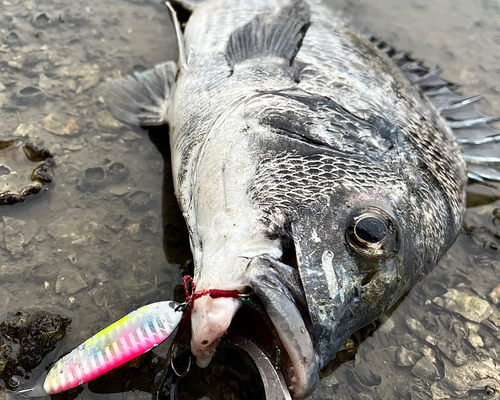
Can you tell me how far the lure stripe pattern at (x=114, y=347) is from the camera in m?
1.93

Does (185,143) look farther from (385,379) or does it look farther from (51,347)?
(385,379)

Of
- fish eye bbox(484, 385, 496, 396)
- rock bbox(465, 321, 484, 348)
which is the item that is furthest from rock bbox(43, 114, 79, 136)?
fish eye bbox(484, 385, 496, 396)

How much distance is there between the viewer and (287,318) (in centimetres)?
165

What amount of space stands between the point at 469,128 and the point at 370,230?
239cm

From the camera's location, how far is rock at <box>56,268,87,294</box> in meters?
2.60

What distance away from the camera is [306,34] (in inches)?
142

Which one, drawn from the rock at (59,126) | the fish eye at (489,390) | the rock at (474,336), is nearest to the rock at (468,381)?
the fish eye at (489,390)

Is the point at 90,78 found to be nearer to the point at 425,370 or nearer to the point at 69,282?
the point at 69,282

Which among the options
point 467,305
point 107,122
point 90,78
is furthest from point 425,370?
point 90,78

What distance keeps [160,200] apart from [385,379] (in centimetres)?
207

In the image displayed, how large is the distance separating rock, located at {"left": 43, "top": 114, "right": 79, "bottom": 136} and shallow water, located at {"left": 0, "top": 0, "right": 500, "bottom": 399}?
0.05 feet

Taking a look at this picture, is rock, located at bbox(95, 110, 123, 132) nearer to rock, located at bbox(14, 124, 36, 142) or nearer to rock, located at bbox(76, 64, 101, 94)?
rock, located at bbox(76, 64, 101, 94)

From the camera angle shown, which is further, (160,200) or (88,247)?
(160,200)

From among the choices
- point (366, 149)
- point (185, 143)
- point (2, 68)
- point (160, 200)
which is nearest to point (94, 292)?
point (160, 200)
